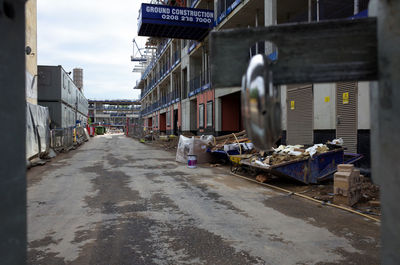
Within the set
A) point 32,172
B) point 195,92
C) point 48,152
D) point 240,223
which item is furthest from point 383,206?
point 195,92

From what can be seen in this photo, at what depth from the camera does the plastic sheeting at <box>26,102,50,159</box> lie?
12.1 m

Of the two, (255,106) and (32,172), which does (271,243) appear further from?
(32,172)

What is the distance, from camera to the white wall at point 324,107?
930 cm

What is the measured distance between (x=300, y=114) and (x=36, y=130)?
11.4m

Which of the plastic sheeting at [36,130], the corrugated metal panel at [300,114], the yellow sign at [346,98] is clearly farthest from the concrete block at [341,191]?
the plastic sheeting at [36,130]

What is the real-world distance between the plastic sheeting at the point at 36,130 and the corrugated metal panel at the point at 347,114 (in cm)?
1167

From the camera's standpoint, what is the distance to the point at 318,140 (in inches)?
398

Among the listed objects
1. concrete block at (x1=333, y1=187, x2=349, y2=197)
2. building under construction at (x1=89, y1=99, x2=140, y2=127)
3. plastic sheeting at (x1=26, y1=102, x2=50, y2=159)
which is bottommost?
concrete block at (x1=333, y1=187, x2=349, y2=197)

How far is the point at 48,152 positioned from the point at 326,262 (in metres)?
15.0

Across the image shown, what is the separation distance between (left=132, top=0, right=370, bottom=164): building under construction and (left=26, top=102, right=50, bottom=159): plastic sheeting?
8.08 m

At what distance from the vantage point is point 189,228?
4.49 meters

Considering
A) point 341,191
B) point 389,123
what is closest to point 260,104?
point 389,123

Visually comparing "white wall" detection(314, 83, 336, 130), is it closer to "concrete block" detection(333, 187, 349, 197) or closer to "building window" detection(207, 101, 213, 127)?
"concrete block" detection(333, 187, 349, 197)

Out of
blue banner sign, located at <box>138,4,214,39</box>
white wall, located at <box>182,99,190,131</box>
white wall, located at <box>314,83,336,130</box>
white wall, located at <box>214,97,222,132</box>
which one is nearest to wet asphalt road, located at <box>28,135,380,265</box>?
white wall, located at <box>314,83,336,130</box>
